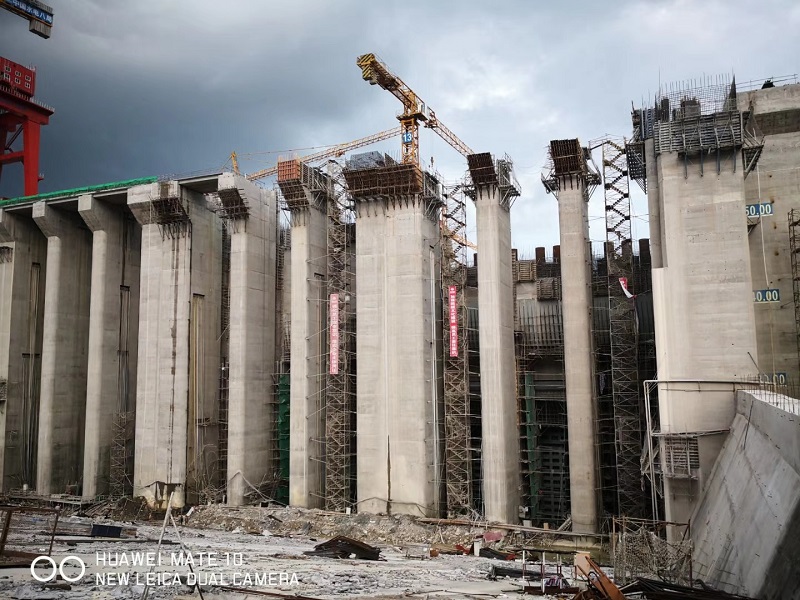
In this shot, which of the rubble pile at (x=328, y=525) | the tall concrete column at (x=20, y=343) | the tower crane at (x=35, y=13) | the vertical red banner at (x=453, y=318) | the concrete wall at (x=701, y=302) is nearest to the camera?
the concrete wall at (x=701, y=302)

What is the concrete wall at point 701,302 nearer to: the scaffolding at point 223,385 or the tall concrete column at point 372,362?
the tall concrete column at point 372,362

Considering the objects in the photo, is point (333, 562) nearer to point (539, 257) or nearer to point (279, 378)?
point (279, 378)

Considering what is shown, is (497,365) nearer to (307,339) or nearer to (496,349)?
(496,349)

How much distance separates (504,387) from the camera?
3538 centimetres

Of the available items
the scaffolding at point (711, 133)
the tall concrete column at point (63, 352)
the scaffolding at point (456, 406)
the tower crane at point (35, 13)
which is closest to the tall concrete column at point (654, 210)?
the scaffolding at point (711, 133)

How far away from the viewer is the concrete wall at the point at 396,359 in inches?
1433

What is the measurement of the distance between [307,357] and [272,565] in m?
20.7

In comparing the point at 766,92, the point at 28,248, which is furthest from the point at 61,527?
the point at 766,92

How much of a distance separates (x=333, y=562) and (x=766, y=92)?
31.6 metres

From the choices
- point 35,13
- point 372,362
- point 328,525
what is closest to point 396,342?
point 372,362

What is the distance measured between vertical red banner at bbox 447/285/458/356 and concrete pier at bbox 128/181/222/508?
17419 mm

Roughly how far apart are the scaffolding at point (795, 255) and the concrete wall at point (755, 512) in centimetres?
895

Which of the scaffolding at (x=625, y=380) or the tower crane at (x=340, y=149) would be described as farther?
the tower crane at (x=340, y=149)

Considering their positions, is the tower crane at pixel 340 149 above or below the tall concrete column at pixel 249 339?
above
